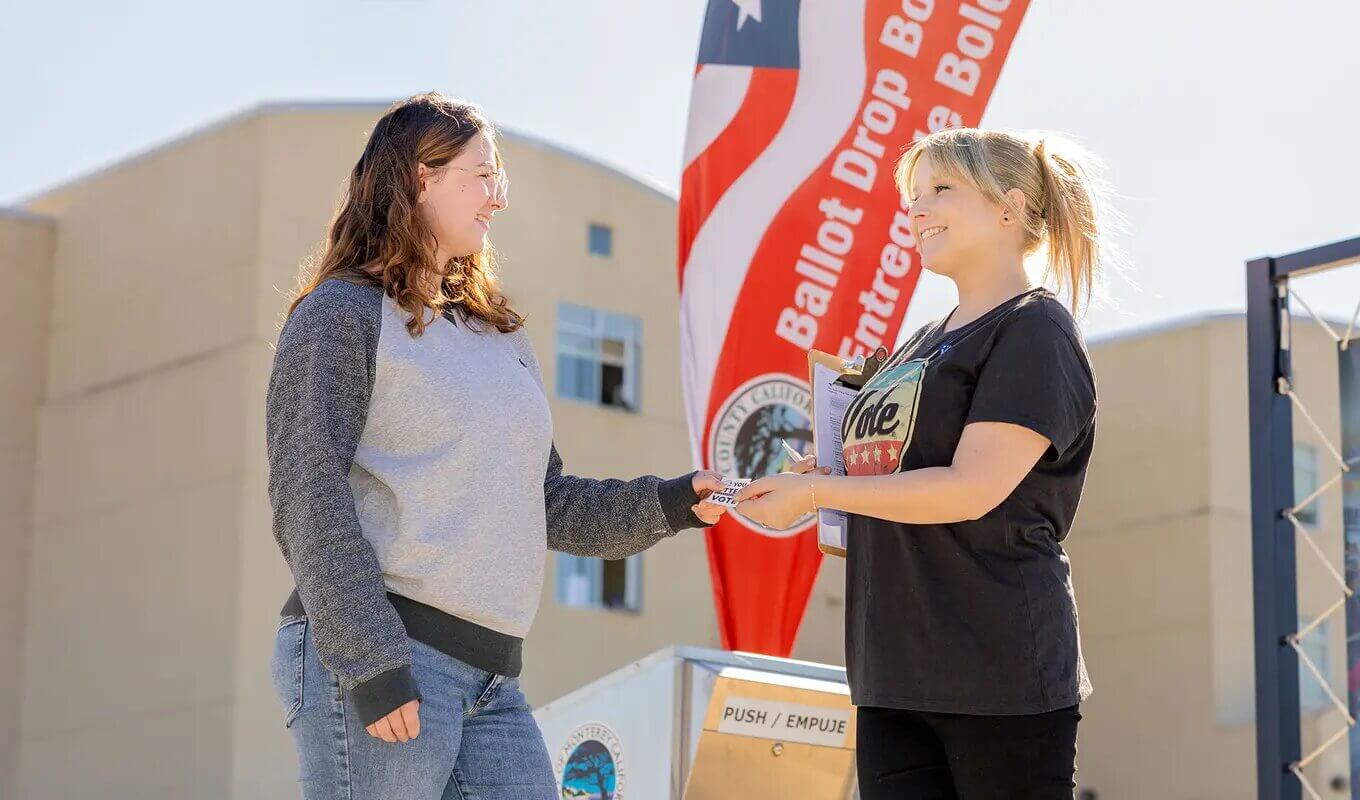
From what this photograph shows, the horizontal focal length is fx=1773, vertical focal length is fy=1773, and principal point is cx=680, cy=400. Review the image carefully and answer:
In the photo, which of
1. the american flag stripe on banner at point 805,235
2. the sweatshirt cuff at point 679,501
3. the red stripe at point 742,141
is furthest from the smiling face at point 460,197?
the red stripe at point 742,141

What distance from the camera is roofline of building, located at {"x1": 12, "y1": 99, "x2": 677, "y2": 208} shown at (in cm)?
1719

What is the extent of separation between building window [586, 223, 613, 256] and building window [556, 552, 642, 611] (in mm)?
3254

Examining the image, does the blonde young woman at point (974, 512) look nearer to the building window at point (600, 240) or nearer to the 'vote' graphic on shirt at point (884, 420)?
the 'vote' graphic on shirt at point (884, 420)

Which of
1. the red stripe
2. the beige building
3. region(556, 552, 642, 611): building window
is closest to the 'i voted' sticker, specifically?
the red stripe

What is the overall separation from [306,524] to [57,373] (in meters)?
17.1

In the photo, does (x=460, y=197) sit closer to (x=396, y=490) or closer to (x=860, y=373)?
(x=396, y=490)

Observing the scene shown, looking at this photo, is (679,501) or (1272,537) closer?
(679,501)

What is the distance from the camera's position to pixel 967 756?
98.0 inches

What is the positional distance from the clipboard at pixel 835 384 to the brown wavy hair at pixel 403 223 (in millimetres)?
551

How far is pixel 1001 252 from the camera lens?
278cm

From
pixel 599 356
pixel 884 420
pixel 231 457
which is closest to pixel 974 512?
pixel 884 420

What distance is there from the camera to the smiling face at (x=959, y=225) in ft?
9.09

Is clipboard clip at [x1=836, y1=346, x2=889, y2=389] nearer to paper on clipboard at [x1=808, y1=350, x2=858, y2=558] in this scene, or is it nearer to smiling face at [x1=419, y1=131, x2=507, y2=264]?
paper on clipboard at [x1=808, y1=350, x2=858, y2=558]

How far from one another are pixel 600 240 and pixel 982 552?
16.6 metres
